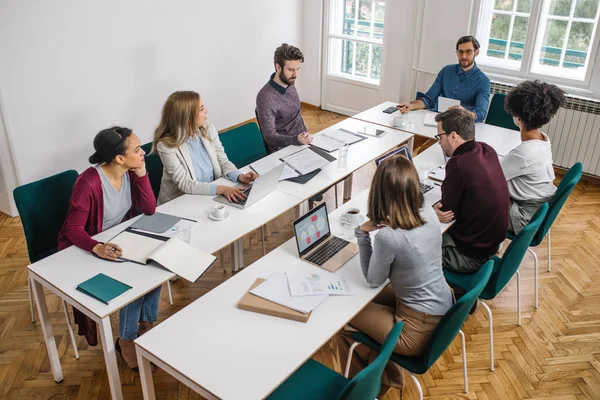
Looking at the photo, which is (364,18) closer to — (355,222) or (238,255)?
(238,255)

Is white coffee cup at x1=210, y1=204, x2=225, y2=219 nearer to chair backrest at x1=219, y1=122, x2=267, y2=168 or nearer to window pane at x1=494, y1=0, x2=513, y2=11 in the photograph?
chair backrest at x1=219, y1=122, x2=267, y2=168

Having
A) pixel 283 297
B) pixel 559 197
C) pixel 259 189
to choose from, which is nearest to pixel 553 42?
pixel 559 197

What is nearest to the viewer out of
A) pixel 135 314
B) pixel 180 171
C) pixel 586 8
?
pixel 135 314

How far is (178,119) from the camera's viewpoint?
3574 mm

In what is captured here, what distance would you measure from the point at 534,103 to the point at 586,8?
2.63m

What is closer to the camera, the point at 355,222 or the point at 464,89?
the point at 355,222

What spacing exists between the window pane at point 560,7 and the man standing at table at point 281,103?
9.66 feet

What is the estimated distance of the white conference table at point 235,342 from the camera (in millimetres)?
2164

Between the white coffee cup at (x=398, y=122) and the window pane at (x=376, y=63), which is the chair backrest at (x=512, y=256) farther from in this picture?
the window pane at (x=376, y=63)

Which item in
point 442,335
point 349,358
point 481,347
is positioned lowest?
point 481,347

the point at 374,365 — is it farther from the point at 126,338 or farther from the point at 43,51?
the point at 43,51

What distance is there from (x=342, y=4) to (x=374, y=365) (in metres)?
6.04

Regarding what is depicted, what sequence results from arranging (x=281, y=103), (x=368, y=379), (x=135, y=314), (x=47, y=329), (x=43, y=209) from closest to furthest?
(x=368, y=379) < (x=47, y=329) < (x=135, y=314) < (x=43, y=209) < (x=281, y=103)

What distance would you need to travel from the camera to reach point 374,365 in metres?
2.00
